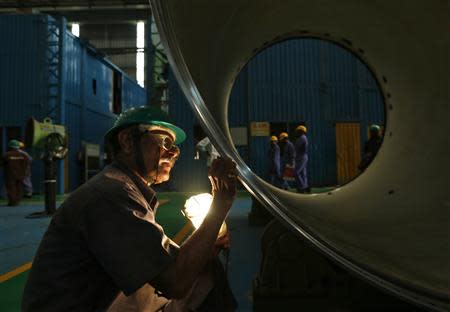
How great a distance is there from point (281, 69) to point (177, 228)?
7.11 metres

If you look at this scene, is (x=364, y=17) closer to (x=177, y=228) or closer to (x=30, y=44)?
(x=177, y=228)

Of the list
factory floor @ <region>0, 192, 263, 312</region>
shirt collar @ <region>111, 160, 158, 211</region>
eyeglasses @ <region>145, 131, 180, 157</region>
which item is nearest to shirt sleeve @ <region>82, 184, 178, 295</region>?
shirt collar @ <region>111, 160, 158, 211</region>

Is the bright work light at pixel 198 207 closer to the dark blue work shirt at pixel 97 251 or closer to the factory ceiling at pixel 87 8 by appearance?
the dark blue work shirt at pixel 97 251

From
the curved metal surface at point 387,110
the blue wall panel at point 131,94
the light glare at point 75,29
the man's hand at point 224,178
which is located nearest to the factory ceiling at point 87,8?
the light glare at point 75,29

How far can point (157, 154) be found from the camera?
1079 mm

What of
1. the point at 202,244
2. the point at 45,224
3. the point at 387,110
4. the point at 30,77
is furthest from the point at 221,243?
the point at 30,77

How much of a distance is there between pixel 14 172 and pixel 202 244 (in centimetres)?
679

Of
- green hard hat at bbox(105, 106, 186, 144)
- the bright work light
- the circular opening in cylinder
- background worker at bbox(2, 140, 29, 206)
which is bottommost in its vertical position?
background worker at bbox(2, 140, 29, 206)

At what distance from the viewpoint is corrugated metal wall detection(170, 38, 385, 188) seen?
943cm

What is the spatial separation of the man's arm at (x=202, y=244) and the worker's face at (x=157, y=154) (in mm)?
201

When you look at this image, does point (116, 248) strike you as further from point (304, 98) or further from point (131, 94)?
point (131, 94)

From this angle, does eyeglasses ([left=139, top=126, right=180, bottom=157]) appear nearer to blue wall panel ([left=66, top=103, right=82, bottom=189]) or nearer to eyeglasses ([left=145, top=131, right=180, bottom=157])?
eyeglasses ([left=145, top=131, right=180, bottom=157])

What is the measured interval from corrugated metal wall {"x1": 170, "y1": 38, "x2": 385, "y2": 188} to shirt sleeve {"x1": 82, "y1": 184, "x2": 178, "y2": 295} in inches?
331

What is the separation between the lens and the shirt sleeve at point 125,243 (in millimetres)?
799
